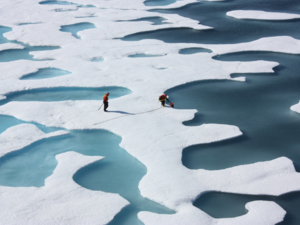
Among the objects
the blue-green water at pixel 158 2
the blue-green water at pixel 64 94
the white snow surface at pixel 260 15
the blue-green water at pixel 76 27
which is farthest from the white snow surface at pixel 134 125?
the blue-green water at pixel 158 2

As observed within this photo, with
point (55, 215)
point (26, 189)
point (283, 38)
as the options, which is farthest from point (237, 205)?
point (283, 38)

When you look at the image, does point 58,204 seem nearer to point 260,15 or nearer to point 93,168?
point 93,168

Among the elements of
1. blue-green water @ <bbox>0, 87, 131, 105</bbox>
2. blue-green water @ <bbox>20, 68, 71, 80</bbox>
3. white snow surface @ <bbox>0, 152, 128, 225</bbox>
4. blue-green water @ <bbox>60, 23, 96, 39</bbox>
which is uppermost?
blue-green water @ <bbox>60, 23, 96, 39</bbox>

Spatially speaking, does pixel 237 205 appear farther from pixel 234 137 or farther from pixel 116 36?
pixel 116 36

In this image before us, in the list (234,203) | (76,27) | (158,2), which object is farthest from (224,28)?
(234,203)

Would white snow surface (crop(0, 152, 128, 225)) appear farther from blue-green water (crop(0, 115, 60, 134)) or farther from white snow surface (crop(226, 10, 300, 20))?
white snow surface (crop(226, 10, 300, 20))

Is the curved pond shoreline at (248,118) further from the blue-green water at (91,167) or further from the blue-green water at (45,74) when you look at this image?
the blue-green water at (45,74)

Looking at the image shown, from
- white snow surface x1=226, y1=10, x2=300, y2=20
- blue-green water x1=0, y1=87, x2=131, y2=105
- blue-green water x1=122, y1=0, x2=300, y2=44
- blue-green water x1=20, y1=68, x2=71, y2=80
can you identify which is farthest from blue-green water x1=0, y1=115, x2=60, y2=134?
white snow surface x1=226, y1=10, x2=300, y2=20
